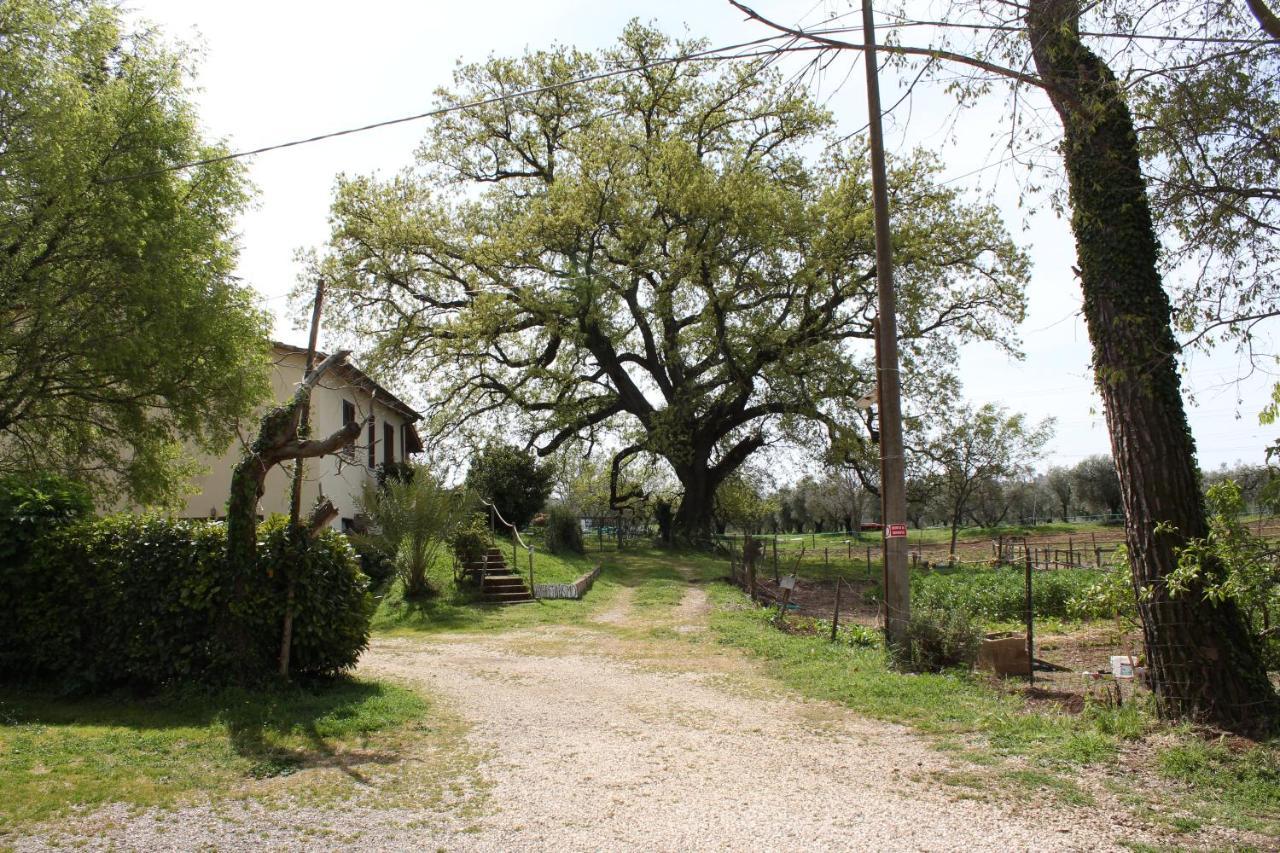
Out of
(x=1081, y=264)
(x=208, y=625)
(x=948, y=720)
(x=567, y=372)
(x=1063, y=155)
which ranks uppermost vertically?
(x=567, y=372)

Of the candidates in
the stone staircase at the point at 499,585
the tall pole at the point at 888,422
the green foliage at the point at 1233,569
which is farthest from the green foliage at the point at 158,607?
the stone staircase at the point at 499,585

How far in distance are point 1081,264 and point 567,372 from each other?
2330cm

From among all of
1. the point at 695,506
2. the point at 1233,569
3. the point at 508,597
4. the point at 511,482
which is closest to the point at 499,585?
the point at 508,597

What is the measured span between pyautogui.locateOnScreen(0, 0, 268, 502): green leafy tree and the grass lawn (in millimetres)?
5482

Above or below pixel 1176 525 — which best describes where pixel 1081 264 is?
above

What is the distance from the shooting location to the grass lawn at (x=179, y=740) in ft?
19.1

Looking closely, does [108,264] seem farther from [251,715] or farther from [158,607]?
[251,715]

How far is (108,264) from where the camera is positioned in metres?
12.0

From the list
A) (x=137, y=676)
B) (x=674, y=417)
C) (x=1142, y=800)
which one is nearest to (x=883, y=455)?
(x=1142, y=800)

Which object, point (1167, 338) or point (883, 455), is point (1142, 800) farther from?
point (883, 455)

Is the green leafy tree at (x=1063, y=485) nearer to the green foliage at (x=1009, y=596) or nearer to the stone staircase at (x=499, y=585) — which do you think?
the green foliage at (x=1009, y=596)

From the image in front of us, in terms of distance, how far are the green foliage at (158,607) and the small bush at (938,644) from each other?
650 cm

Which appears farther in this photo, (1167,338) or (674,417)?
(674,417)

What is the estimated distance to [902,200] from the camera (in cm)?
2812
